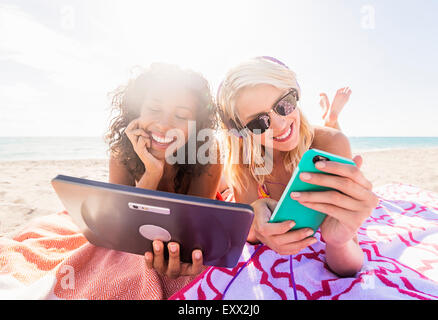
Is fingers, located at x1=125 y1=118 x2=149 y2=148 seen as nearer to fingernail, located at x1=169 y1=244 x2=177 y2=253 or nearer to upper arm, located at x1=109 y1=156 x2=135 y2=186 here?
upper arm, located at x1=109 y1=156 x2=135 y2=186

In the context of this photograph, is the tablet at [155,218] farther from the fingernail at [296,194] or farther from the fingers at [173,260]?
the fingernail at [296,194]

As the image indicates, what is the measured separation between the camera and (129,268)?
155cm

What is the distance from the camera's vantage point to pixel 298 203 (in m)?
1.06

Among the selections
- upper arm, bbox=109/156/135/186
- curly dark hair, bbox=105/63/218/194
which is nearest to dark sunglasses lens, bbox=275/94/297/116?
curly dark hair, bbox=105/63/218/194

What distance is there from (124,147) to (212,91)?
44.6 inches

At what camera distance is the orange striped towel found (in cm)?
131

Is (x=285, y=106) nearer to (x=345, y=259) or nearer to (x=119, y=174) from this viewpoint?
(x=345, y=259)

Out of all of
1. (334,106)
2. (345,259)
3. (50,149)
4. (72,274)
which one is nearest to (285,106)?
(345,259)

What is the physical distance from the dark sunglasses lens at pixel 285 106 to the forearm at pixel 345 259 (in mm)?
1013

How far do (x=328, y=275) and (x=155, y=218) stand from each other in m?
1.09

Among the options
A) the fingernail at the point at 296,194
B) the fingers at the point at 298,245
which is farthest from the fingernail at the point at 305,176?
the fingers at the point at 298,245

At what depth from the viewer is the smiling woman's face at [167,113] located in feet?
6.82
